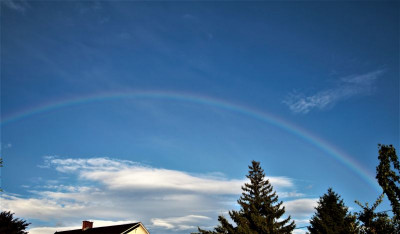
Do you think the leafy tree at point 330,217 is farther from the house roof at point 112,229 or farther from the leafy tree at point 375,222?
the house roof at point 112,229

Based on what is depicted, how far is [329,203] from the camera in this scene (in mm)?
35969

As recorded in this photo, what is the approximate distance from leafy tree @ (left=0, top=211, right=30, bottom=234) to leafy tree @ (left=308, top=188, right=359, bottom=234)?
36.4 m

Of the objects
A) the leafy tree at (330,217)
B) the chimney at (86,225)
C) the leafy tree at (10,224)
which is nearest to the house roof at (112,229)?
the chimney at (86,225)

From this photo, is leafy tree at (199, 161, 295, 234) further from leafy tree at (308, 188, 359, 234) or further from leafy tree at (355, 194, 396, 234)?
leafy tree at (355, 194, 396, 234)

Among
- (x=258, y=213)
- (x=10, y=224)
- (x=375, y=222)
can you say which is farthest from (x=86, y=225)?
(x=375, y=222)

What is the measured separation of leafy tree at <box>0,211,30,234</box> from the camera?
106 ft

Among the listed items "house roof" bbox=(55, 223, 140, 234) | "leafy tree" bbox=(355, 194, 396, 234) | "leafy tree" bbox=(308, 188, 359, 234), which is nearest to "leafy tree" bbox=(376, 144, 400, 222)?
"leafy tree" bbox=(355, 194, 396, 234)

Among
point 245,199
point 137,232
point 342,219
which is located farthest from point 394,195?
point 137,232

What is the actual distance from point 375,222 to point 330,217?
18.1 meters

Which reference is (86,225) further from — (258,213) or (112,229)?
(258,213)

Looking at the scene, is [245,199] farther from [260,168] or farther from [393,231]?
[393,231]

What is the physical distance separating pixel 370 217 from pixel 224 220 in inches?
842

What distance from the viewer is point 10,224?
107ft

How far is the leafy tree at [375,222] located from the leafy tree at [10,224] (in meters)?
36.1
